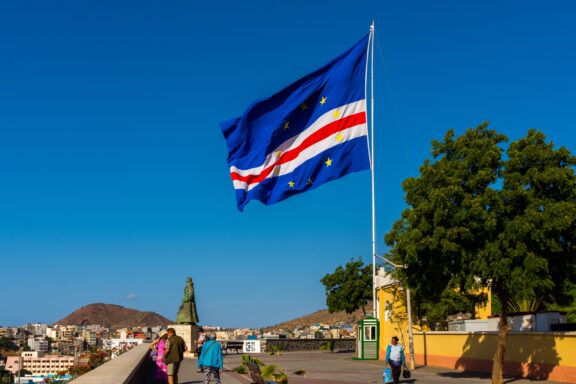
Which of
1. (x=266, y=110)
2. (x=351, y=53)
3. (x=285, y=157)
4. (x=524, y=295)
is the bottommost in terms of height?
(x=524, y=295)

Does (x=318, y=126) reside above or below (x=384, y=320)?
above

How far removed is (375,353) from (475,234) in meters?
18.9

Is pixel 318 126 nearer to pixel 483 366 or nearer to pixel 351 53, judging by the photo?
pixel 351 53

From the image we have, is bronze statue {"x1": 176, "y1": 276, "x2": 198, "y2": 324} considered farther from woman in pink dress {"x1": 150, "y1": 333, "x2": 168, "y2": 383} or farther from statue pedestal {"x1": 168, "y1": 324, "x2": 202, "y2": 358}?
woman in pink dress {"x1": 150, "y1": 333, "x2": 168, "y2": 383}

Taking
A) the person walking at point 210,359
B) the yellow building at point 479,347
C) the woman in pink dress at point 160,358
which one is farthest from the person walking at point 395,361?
the woman in pink dress at point 160,358

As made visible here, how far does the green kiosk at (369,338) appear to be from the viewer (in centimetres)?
3762

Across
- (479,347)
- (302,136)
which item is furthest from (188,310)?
(302,136)

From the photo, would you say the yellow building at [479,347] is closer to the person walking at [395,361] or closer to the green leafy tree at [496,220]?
the green leafy tree at [496,220]

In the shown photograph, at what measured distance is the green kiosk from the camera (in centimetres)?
3762

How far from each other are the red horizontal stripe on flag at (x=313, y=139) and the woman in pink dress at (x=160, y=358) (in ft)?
19.6

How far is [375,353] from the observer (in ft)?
128

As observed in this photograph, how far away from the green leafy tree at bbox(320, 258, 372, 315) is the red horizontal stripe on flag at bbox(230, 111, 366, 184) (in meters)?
32.8

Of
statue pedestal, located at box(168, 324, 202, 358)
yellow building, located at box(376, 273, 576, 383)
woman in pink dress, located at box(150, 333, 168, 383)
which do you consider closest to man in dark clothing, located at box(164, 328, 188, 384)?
woman in pink dress, located at box(150, 333, 168, 383)

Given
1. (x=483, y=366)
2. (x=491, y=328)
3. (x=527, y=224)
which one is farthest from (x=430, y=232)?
(x=491, y=328)
